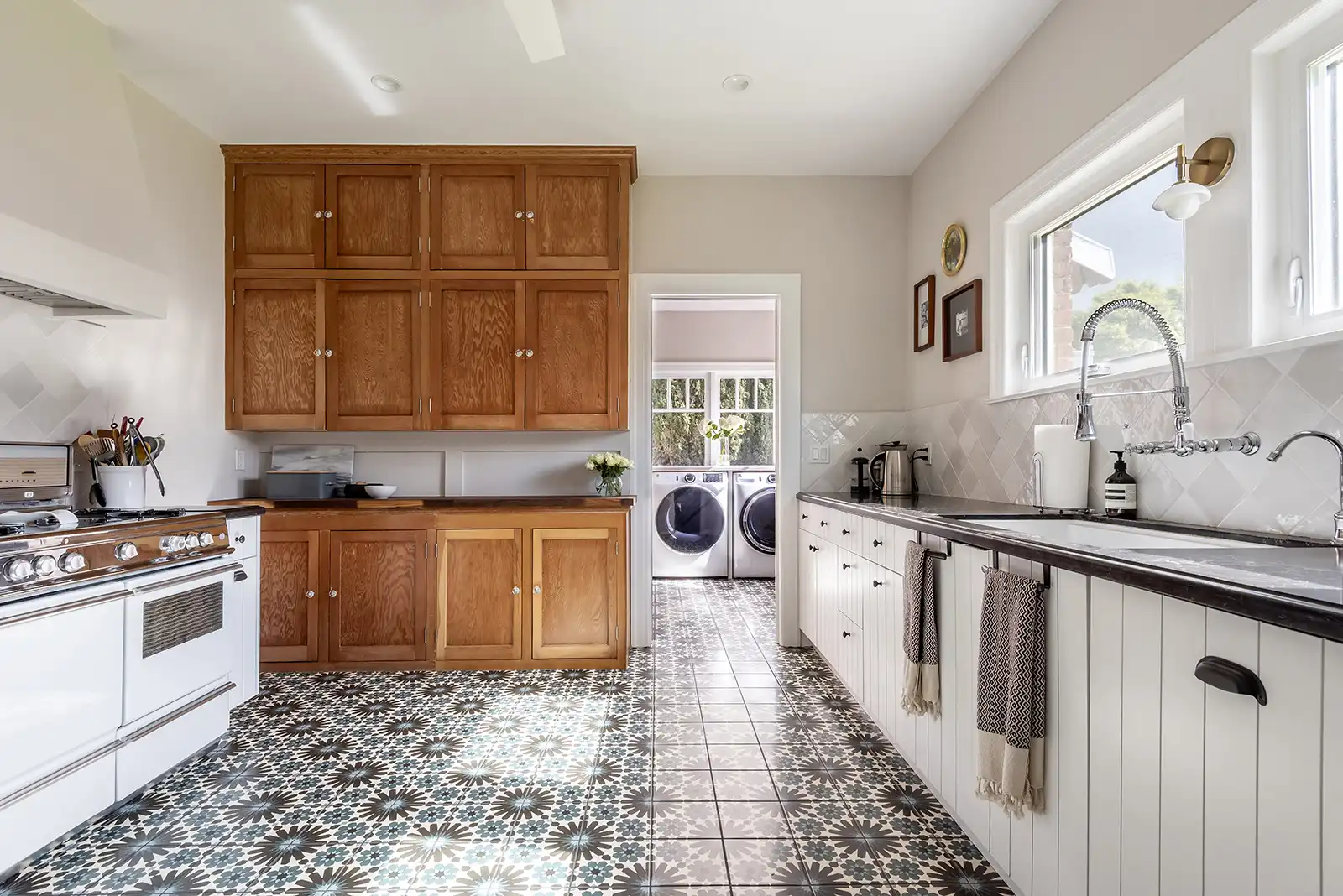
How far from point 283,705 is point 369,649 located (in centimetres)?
45

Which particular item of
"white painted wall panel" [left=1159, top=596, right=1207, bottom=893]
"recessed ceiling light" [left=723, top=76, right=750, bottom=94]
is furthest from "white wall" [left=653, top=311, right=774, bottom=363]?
"white painted wall panel" [left=1159, top=596, right=1207, bottom=893]

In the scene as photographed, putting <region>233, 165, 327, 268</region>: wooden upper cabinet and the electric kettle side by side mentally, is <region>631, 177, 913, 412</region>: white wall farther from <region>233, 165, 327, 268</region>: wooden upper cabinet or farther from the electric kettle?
<region>233, 165, 327, 268</region>: wooden upper cabinet

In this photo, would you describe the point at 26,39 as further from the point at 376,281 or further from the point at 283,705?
the point at 283,705

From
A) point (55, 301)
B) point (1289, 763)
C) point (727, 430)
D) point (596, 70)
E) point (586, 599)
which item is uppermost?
point (596, 70)

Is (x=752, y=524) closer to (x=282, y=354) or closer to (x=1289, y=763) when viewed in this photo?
(x=282, y=354)

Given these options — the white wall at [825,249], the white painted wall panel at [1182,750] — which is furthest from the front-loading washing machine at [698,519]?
the white painted wall panel at [1182,750]

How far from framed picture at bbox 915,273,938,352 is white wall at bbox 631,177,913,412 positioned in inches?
7.0

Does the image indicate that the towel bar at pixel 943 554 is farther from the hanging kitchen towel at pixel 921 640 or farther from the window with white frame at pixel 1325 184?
the window with white frame at pixel 1325 184

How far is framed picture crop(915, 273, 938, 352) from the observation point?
10.6ft

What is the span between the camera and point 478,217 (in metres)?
3.28

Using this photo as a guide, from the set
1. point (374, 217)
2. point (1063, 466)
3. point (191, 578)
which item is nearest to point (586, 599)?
point (191, 578)

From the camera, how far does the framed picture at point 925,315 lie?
3.23 meters

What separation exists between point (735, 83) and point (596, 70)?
0.58 metres

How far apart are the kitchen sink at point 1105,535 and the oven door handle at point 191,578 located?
7.84ft
